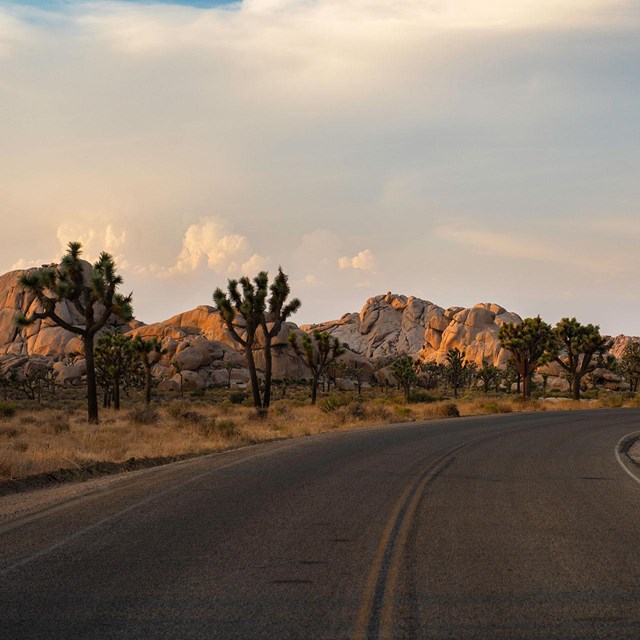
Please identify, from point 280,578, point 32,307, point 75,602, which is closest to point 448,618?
point 280,578

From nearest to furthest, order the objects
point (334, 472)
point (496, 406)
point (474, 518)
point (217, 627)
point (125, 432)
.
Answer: point (217, 627)
point (474, 518)
point (334, 472)
point (125, 432)
point (496, 406)

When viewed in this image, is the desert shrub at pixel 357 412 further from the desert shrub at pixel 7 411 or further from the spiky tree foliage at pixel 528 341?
the spiky tree foliage at pixel 528 341

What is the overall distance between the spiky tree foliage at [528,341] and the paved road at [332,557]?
44.1 meters

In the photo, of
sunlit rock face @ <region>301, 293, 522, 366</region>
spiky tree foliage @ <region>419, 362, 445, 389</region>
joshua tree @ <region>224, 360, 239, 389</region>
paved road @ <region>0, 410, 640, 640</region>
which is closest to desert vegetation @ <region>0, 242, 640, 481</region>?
paved road @ <region>0, 410, 640, 640</region>

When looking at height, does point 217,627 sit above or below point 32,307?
below

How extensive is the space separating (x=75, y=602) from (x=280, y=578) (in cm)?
188

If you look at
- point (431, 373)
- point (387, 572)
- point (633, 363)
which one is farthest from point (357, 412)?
point (431, 373)

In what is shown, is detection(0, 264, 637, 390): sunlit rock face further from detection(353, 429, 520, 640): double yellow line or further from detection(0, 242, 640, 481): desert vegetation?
detection(353, 429, 520, 640): double yellow line

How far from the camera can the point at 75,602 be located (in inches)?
242

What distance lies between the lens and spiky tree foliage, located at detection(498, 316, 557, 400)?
5769 cm

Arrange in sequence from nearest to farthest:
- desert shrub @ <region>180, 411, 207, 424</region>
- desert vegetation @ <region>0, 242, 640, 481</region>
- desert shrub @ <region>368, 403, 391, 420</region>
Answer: desert vegetation @ <region>0, 242, 640, 481</region> → desert shrub @ <region>180, 411, 207, 424</region> → desert shrub @ <region>368, 403, 391, 420</region>

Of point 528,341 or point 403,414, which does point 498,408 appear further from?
point 528,341

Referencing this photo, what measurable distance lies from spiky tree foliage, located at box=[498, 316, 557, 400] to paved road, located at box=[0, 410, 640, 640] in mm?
44114

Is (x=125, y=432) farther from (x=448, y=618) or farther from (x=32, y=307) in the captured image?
(x=32, y=307)
